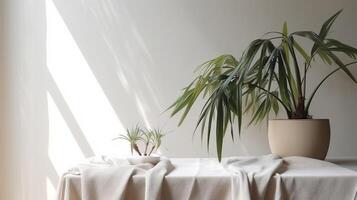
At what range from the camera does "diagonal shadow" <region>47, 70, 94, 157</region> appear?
6.17ft

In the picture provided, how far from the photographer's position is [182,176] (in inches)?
46.9

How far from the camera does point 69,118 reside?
189 cm

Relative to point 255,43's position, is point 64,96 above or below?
below

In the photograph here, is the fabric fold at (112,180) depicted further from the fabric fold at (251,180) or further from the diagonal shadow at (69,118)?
the diagonal shadow at (69,118)

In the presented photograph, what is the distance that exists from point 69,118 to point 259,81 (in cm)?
95

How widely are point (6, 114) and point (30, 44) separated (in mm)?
365

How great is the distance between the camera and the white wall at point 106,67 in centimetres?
186

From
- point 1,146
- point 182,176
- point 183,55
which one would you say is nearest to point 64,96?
point 1,146

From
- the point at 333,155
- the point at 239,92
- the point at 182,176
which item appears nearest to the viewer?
the point at 182,176

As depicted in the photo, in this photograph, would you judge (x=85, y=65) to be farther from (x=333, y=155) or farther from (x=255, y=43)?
(x=333, y=155)

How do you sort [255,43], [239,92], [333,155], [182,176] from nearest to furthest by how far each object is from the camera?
[182,176]
[239,92]
[255,43]
[333,155]

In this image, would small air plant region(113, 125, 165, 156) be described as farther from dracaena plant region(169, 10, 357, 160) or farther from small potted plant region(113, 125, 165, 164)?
dracaena plant region(169, 10, 357, 160)

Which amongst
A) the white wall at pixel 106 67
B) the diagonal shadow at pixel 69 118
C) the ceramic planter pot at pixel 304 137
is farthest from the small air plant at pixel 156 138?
the ceramic planter pot at pixel 304 137

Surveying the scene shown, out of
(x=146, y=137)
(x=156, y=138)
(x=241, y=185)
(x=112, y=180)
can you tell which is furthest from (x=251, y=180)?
(x=146, y=137)
